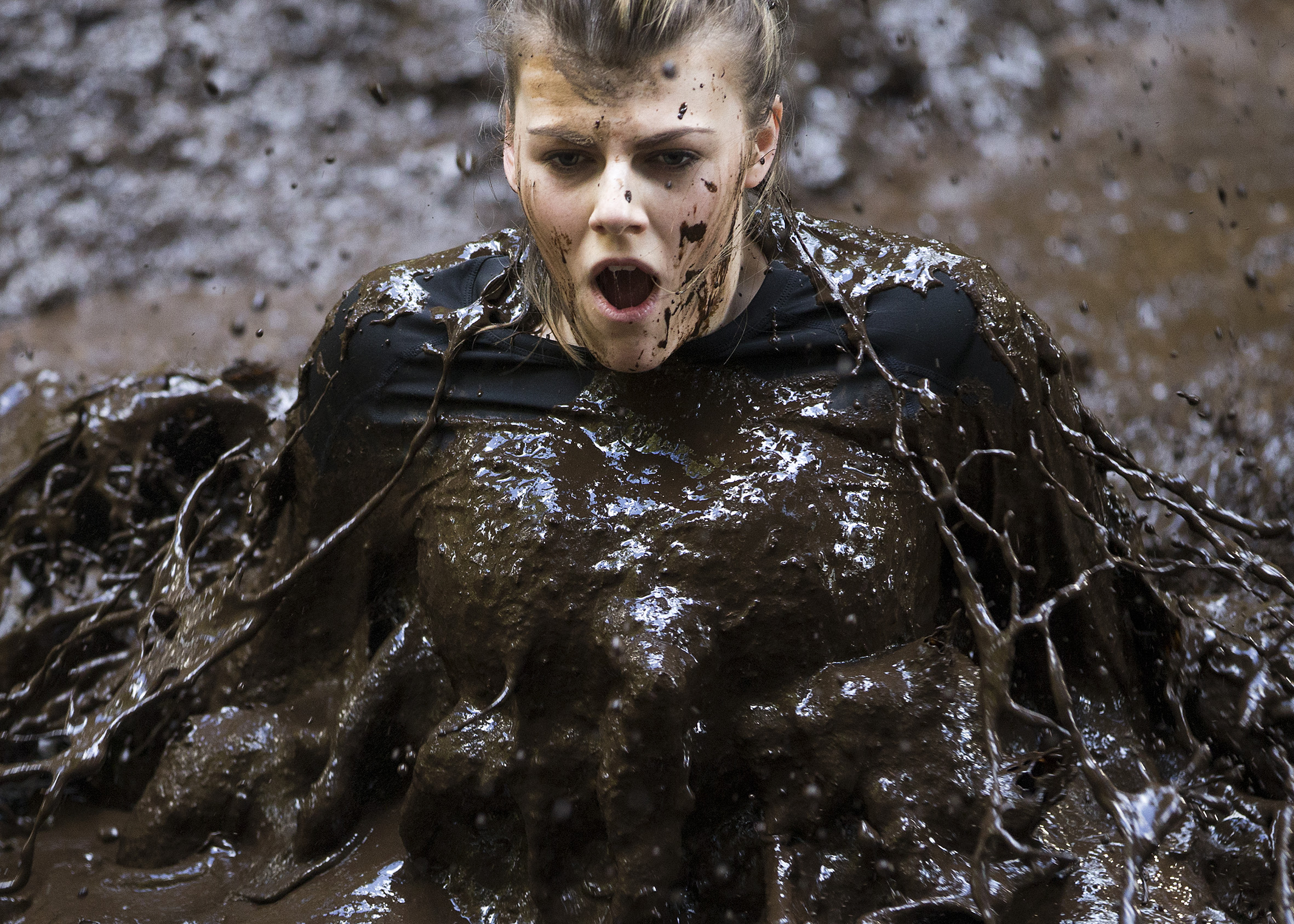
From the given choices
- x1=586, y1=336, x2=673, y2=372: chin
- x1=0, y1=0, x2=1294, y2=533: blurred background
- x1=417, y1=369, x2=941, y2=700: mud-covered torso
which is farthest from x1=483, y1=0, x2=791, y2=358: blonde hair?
x1=0, y1=0, x2=1294, y2=533: blurred background

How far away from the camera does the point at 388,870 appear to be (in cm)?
227

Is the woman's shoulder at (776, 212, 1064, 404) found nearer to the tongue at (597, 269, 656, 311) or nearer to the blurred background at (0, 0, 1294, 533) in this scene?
the tongue at (597, 269, 656, 311)

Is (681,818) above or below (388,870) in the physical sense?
above

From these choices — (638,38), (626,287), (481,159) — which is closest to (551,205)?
(626,287)

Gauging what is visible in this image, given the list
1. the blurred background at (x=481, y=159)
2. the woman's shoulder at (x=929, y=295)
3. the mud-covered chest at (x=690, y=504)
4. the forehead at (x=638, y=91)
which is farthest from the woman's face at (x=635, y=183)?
the blurred background at (x=481, y=159)

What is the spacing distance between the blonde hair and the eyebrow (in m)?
0.08

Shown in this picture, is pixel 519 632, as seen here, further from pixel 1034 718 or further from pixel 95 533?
pixel 95 533

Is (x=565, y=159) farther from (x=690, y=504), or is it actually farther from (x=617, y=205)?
(x=690, y=504)

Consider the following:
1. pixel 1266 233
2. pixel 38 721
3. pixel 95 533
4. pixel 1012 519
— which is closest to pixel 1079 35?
pixel 1266 233

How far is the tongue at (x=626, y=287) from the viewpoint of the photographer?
2.00 m

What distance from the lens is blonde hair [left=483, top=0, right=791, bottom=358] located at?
1846 mm

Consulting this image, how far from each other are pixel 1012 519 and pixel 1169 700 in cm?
47

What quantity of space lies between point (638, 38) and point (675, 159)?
197 millimetres

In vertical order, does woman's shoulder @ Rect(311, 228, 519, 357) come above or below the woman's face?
below
